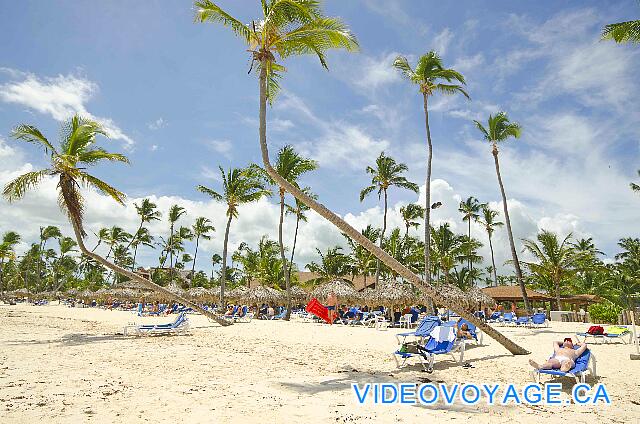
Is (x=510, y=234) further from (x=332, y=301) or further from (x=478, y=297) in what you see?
(x=332, y=301)

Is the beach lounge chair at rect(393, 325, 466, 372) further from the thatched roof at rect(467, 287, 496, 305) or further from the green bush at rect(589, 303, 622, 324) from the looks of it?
the green bush at rect(589, 303, 622, 324)

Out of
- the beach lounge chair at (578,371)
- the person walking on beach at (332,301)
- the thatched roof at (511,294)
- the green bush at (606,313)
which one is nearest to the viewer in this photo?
the beach lounge chair at (578,371)

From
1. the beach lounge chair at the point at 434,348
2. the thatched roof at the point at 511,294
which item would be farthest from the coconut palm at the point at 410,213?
the beach lounge chair at the point at 434,348

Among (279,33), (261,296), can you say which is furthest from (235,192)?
(279,33)

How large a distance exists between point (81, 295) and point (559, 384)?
51.0m

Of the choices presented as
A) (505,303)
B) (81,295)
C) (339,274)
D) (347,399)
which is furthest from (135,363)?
(81,295)

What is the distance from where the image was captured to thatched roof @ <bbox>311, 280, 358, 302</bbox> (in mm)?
22958

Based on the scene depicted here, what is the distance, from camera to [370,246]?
9.12 meters

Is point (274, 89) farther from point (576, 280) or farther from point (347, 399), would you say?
point (576, 280)

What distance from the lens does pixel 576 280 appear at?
4216 cm

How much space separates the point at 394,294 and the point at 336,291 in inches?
156

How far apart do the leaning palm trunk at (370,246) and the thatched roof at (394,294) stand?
435 inches

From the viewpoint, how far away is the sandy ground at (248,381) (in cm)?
468

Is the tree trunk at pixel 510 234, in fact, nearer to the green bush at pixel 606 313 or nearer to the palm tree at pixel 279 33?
the green bush at pixel 606 313
